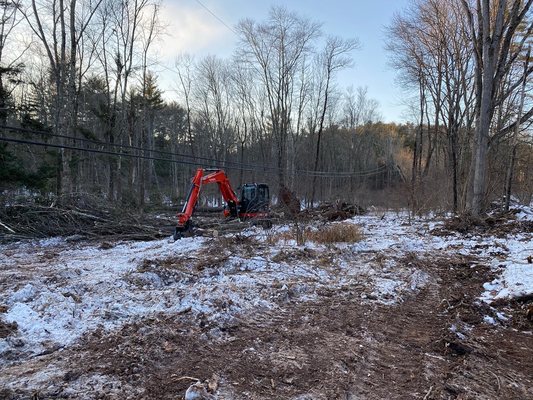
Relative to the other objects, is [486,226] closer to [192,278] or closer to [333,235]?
[333,235]

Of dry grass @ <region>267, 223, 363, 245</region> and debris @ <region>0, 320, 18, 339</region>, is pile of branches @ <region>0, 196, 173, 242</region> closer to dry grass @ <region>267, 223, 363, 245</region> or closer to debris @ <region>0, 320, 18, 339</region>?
dry grass @ <region>267, 223, 363, 245</region>

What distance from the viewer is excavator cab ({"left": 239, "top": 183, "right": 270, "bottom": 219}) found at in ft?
50.4

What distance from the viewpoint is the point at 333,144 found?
177 ft

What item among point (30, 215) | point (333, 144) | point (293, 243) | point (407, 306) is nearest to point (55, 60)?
point (30, 215)

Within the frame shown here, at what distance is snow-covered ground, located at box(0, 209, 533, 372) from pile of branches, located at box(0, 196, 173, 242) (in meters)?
1.05

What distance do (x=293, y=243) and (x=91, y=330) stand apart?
21.2 feet

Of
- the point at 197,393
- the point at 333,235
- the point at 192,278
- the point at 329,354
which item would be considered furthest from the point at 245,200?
the point at 197,393

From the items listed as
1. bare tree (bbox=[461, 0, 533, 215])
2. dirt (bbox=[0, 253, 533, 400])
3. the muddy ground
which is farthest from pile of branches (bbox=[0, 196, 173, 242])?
bare tree (bbox=[461, 0, 533, 215])

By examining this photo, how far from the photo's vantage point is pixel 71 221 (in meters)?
12.1

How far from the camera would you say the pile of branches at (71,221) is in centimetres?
1143

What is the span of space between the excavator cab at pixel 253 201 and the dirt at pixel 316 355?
402 inches

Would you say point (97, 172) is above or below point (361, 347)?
above

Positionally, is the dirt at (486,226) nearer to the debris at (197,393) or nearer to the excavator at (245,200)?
the excavator at (245,200)

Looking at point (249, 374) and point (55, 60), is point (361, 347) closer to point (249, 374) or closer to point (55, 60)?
point (249, 374)
